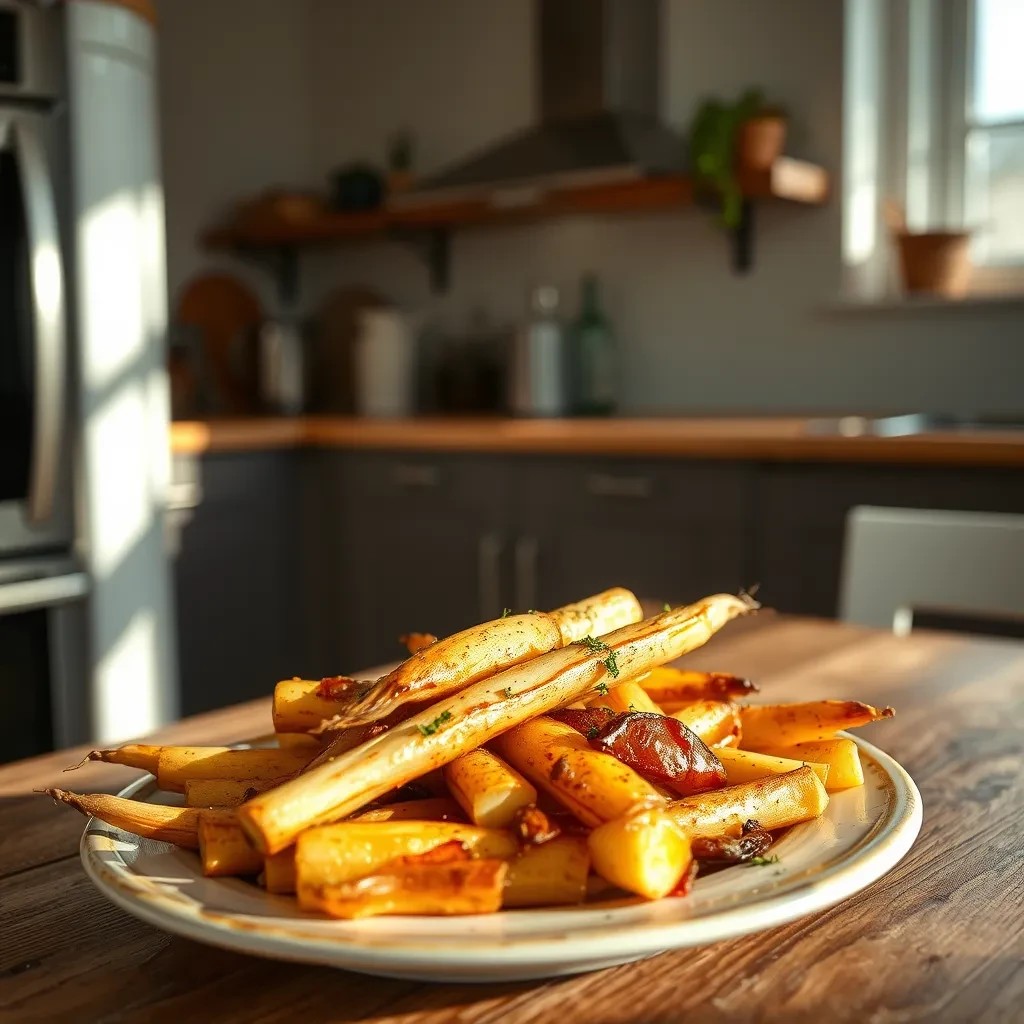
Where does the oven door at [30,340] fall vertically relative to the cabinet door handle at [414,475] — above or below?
above

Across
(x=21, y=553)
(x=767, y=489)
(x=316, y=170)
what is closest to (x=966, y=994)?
(x=767, y=489)

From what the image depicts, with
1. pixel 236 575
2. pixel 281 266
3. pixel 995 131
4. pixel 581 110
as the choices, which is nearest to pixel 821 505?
pixel 995 131

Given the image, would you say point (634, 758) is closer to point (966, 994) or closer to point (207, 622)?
point (966, 994)

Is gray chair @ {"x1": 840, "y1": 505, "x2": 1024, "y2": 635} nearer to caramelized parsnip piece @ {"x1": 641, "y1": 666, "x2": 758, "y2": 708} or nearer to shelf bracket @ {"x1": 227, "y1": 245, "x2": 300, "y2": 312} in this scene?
caramelized parsnip piece @ {"x1": 641, "y1": 666, "x2": 758, "y2": 708}

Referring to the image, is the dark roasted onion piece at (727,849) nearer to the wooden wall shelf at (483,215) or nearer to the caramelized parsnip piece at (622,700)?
the caramelized parsnip piece at (622,700)

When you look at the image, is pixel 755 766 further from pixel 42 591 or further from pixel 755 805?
pixel 42 591

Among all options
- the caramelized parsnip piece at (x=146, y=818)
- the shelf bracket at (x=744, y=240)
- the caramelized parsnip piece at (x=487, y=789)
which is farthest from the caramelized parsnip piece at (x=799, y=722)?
the shelf bracket at (x=744, y=240)
